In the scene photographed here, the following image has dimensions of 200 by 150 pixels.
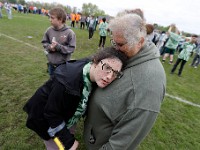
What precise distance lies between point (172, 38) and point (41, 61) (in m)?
7.14

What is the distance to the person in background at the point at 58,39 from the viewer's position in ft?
11.6

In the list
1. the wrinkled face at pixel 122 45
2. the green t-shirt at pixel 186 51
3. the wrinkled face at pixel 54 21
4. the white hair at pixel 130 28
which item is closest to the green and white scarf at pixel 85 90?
the wrinkled face at pixel 122 45

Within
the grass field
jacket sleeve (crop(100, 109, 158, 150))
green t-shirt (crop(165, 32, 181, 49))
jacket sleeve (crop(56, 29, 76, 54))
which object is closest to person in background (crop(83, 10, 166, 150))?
jacket sleeve (crop(100, 109, 158, 150))

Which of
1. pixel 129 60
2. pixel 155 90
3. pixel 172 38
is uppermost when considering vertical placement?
pixel 129 60

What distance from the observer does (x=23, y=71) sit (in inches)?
231

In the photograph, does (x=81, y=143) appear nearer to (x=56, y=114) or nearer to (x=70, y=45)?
(x=56, y=114)

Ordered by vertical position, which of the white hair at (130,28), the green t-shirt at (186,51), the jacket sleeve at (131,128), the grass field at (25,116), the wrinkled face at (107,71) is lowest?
the grass field at (25,116)

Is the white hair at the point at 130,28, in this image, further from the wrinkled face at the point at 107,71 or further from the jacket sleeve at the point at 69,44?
the jacket sleeve at the point at 69,44

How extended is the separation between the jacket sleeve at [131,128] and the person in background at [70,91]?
1.11 feet

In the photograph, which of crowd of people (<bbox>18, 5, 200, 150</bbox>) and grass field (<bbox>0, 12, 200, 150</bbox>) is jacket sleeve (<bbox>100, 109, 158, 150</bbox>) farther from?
grass field (<bbox>0, 12, 200, 150</bbox>)

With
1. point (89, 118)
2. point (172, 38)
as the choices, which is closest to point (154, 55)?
point (89, 118)

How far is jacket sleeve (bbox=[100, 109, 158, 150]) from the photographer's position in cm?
134

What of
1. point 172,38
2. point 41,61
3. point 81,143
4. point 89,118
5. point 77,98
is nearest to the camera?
point 77,98

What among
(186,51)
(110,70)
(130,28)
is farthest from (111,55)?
(186,51)
